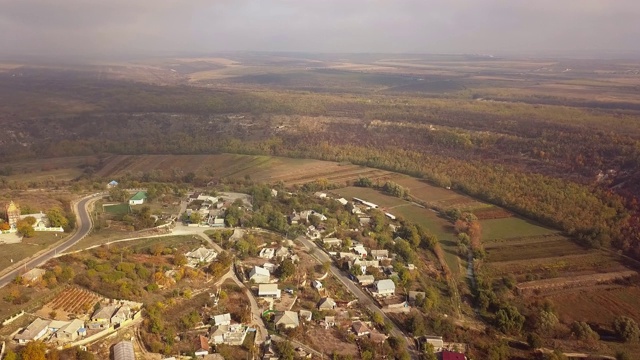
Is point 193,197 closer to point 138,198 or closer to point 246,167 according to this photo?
point 138,198

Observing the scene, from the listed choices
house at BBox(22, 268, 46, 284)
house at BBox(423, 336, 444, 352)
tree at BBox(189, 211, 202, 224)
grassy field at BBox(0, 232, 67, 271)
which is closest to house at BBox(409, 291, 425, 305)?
house at BBox(423, 336, 444, 352)

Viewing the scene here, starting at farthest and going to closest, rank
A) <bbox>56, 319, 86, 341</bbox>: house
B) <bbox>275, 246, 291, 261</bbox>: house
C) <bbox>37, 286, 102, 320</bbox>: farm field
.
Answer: <bbox>275, 246, 291, 261</bbox>: house, <bbox>37, 286, 102, 320</bbox>: farm field, <bbox>56, 319, 86, 341</bbox>: house

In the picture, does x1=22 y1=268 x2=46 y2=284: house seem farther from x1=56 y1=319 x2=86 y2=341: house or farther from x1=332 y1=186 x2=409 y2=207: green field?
x1=332 y1=186 x2=409 y2=207: green field

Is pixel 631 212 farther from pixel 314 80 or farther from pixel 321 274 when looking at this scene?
pixel 314 80

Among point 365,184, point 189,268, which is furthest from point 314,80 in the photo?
point 189,268

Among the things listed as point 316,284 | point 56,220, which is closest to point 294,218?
point 316,284

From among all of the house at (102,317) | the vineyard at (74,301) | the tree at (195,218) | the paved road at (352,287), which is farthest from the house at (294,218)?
the house at (102,317)

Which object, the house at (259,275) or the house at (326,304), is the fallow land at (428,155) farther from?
the house at (259,275)
